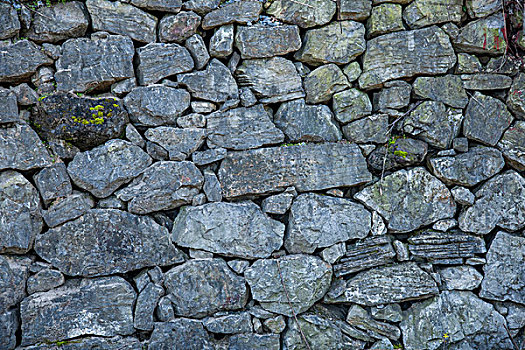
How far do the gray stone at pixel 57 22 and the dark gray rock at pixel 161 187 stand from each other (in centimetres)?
→ 121

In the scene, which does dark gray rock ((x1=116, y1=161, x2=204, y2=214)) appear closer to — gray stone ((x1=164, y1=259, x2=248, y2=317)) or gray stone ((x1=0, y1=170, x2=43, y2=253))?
gray stone ((x1=164, y1=259, x2=248, y2=317))

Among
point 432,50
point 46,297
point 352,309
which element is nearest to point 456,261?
point 352,309

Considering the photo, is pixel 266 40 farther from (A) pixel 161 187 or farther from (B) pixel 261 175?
(A) pixel 161 187

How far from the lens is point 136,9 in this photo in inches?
127

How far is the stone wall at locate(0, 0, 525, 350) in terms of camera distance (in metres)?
3.11

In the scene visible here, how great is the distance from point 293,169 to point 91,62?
180 cm

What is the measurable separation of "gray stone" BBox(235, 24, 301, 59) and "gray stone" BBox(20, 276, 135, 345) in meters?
2.11

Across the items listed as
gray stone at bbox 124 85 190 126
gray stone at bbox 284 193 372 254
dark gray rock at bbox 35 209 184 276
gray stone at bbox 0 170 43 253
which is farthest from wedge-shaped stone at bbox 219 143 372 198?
gray stone at bbox 0 170 43 253

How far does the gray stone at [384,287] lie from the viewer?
3398 mm

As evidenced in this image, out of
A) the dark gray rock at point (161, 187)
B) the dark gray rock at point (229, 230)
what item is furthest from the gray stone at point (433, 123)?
the dark gray rock at point (161, 187)

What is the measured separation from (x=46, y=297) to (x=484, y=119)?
3817mm

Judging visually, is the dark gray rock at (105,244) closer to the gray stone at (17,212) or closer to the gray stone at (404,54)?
the gray stone at (17,212)

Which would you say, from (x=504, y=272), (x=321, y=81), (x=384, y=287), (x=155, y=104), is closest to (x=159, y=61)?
(x=155, y=104)

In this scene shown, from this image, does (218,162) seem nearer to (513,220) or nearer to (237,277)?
(237,277)
